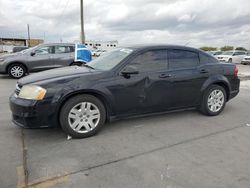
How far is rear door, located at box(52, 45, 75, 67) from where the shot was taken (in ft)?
35.2

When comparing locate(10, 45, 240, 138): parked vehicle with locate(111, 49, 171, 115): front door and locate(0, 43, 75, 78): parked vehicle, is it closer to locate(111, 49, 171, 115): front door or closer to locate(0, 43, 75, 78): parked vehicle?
locate(111, 49, 171, 115): front door

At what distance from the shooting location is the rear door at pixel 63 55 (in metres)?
10.7

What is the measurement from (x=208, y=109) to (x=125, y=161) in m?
2.67

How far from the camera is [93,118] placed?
3.88m

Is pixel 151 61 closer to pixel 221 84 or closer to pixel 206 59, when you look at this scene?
pixel 206 59

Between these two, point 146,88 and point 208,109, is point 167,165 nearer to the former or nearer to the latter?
point 146,88

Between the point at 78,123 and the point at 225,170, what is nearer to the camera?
the point at 225,170

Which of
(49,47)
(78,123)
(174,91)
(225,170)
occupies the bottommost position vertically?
(225,170)

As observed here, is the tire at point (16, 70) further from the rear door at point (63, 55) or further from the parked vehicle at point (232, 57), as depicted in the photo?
the parked vehicle at point (232, 57)

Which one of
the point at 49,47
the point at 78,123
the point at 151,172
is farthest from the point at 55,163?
the point at 49,47

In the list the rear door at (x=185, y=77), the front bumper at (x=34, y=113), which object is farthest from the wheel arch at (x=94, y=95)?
the rear door at (x=185, y=77)

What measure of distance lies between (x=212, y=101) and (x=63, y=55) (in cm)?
779

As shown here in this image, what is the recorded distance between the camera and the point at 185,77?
15.2 feet

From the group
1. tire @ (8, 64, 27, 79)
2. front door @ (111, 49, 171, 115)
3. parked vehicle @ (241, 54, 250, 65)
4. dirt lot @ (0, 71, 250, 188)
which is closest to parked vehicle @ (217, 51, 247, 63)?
parked vehicle @ (241, 54, 250, 65)
